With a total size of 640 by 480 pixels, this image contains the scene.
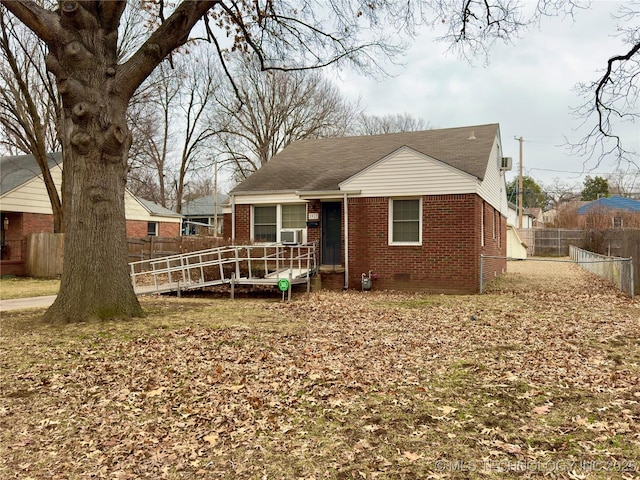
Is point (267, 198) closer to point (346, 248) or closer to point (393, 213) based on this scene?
point (346, 248)

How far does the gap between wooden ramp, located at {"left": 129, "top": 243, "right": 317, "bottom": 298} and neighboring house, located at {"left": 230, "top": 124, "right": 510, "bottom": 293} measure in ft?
2.22

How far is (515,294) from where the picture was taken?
1259 cm

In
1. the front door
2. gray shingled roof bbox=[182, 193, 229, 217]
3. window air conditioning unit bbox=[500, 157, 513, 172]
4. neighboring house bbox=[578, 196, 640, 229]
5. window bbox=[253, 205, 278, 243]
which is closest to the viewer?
the front door

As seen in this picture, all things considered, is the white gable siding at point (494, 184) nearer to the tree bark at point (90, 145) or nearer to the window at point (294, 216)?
the window at point (294, 216)

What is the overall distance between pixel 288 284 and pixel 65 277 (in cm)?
523

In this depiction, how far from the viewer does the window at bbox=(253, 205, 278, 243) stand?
1609cm

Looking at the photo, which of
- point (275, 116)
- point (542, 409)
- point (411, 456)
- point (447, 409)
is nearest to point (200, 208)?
point (275, 116)

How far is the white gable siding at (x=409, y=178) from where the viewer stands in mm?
13047

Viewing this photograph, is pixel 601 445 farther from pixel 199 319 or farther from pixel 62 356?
pixel 199 319

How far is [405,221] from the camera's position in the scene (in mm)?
13812

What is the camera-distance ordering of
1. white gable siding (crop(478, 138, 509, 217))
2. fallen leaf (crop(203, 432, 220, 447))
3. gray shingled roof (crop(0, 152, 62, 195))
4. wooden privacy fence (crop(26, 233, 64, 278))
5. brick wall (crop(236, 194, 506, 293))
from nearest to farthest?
fallen leaf (crop(203, 432, 220, 447)) → brick wall (crop(236, 194, 506, 293)) → white gable siding (crop(478, 138, 509, 217)) → wooden privacy fence (crop(26, 233, 64, 278)) → gray shingled roof (crop(0, 152, 62, 195))

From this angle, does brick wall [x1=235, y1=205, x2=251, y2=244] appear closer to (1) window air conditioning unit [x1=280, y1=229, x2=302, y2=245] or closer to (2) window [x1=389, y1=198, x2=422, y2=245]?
(1) window air conditioning unit [x1=280, y1=229, x2=302, y2=245]

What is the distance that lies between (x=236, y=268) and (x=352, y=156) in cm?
786

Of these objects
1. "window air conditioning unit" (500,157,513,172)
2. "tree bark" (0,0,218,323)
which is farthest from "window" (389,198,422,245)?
"tree bark" (0,0,218,323)
